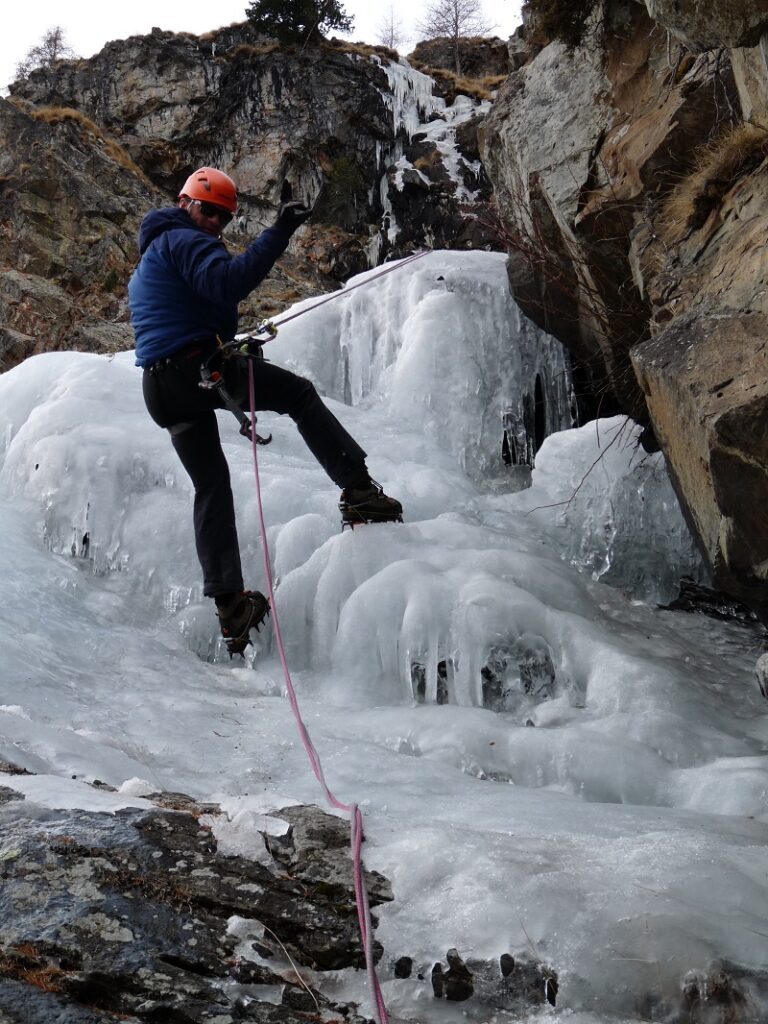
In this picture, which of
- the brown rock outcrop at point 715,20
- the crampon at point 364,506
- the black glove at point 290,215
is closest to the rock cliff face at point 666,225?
the brown rock outcrop at point 715,20

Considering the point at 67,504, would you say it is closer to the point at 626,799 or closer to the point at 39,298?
the point at 626,799

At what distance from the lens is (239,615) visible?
3.73 meters

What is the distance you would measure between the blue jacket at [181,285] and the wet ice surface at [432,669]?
116cm

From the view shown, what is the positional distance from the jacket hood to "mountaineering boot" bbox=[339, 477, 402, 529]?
4.31ft

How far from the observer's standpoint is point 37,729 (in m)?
2.82

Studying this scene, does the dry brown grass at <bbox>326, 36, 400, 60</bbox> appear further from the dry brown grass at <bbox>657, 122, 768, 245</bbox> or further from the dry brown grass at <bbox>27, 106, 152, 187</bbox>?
the dry brown grass at <bbox>657, 122, 768, 245</bbox>

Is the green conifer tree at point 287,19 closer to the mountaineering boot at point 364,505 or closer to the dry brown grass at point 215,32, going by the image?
the dry brown grass at point 215,32

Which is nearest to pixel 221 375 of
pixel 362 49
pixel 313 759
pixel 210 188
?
pixel 210 188

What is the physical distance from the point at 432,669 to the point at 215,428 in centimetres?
138

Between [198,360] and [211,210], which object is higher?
[211,210]

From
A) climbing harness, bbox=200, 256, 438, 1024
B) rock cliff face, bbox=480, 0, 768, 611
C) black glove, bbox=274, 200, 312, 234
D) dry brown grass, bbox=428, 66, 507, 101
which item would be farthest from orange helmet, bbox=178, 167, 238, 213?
dry brown grass, bbox=428, 66, 507, 101

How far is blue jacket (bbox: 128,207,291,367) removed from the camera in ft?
11.5

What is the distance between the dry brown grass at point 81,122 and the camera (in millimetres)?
14820

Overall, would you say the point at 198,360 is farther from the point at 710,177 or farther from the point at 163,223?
the point at 710,177
